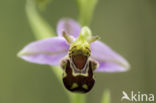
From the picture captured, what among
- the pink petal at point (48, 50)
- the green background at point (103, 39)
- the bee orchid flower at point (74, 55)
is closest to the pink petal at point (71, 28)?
the bee orchid flower at point (74, 55)

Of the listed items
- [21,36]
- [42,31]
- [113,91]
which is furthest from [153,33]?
[42,31]

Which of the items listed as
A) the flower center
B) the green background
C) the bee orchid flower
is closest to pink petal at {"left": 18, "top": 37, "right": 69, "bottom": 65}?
the bee orchid flower

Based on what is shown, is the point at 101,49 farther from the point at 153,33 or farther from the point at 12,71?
the point at 153,33

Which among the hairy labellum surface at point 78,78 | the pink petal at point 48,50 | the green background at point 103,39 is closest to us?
the hairy labellum surface at point 78,78

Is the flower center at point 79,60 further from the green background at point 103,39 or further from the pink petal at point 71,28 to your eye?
the green background at point 103,39

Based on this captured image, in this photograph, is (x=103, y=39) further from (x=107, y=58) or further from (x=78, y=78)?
(x=78, y=78)

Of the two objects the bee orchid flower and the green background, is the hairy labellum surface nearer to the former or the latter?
the bee orchid flower
